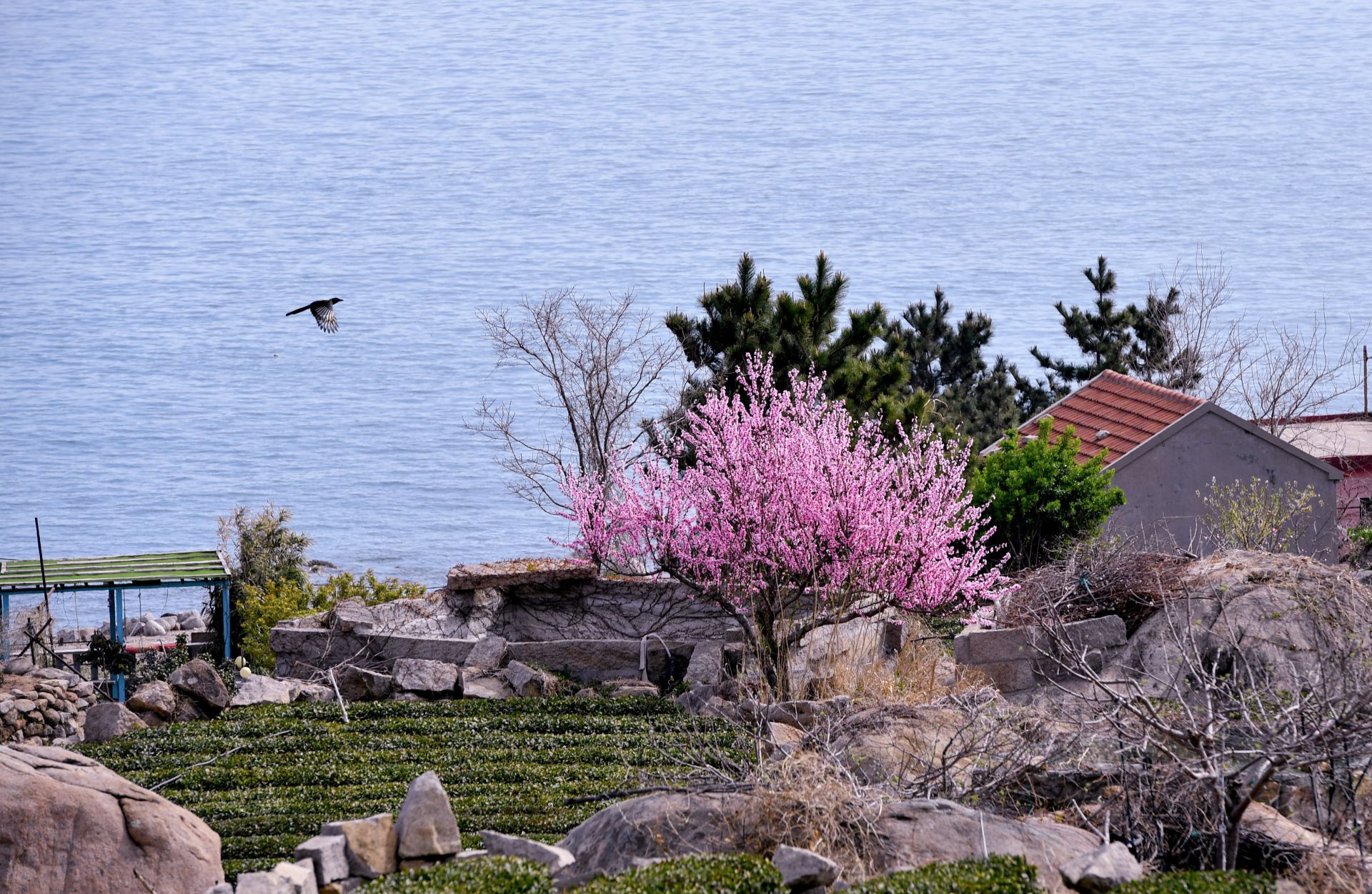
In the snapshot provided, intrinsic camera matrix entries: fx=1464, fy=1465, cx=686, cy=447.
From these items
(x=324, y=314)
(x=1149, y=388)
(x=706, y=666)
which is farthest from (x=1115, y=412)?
(x=324, y=314)

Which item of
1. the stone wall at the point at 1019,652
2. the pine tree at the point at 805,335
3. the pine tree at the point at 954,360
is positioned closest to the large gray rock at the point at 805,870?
the stone wall at the point at 1019,652

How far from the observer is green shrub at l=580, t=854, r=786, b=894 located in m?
7.22

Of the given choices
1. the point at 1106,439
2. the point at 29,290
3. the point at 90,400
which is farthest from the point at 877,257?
the point at 1106,439

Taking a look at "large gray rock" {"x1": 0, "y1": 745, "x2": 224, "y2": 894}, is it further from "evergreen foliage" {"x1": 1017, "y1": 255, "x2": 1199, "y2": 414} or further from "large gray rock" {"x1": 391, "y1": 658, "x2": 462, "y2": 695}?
"evergreen foliage" {"x1": 1017, "y1": 255, "x2": 1199, "y2": 414}

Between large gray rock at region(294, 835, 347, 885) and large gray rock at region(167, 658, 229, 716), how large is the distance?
637cm

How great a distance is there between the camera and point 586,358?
1258 inches

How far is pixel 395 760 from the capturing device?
474 inches

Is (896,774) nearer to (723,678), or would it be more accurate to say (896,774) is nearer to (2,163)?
(723,678)

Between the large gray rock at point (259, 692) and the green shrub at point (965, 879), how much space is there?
8.71 meters

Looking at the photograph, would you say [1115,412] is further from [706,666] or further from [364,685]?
[364,685]

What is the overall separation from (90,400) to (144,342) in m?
12.5

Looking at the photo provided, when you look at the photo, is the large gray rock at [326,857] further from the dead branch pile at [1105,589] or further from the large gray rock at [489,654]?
the dead branch pile at [1105,589]

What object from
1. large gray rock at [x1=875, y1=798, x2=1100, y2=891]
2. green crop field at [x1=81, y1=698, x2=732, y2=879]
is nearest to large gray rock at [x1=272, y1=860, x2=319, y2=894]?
green crop field at [x1=81, y1=698, x2=732, y2=879]

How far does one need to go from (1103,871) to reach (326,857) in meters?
4.18
